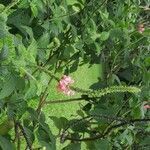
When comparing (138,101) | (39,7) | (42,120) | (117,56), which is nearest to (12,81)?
(42,120)

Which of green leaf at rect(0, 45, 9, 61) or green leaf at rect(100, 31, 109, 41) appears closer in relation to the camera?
green leaf at rect(0, 45, 9, 61)

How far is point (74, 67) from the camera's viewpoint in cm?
283

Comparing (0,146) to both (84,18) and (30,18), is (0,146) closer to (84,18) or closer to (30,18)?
(30,18)

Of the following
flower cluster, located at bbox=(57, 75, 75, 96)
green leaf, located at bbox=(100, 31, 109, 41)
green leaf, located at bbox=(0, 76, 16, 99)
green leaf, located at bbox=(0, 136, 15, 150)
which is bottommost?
green leaf, located at bbox=(0, 136, 15, 150)

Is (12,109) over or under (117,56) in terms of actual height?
under

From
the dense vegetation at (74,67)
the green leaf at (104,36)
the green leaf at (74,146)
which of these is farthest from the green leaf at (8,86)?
the green leaf at (104,36)

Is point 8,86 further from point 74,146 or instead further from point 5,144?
point 74,146

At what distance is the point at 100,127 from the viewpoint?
7.73 ft

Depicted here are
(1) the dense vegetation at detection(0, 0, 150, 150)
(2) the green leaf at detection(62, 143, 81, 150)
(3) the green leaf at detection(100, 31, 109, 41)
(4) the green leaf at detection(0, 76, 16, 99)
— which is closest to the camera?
(4) the green leaf at detection(0, 76, 16, 99)

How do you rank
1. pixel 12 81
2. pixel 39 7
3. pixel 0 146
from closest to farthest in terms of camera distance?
1. pixel 12 81
2. pixel 0 146
3. pixel 39 7

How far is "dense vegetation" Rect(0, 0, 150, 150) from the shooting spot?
179 centimetres

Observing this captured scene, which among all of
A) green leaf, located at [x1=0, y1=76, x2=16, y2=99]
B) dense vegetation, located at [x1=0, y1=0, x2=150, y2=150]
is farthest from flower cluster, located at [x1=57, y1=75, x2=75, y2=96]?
green leaf, located at [x1=0, y1=76, x2=16, y2=99]

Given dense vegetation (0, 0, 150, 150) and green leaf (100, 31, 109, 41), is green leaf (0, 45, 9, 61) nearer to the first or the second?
dense vegetation (0, 0, 150, 150)

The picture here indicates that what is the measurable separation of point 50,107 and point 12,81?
10.2 feet
